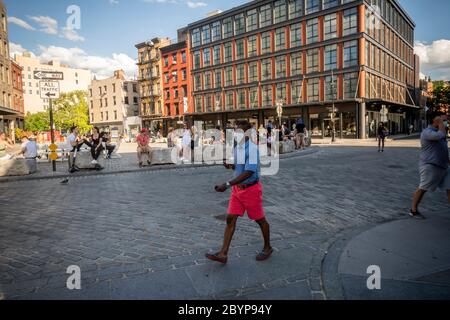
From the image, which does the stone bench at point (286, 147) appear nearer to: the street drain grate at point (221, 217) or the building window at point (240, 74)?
the street drain grate at point (221, 217)

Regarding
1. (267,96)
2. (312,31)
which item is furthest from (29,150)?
(312,31)

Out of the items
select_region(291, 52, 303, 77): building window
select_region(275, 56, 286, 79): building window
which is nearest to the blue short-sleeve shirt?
select_region(291, 52, 303, 77): building window

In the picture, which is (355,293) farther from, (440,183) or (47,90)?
(47,90)

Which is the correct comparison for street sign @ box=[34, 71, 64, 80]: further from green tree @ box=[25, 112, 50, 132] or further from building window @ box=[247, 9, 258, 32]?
green tree @ box=[25, 112, 50, 132]

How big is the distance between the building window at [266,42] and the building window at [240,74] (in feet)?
13.2

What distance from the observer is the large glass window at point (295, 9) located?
1623 inches

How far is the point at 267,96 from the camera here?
1784 inches

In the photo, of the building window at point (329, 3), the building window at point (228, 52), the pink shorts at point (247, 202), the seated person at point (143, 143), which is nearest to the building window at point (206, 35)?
the building window at point (228, 52)

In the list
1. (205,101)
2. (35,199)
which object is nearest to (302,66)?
(205,101)

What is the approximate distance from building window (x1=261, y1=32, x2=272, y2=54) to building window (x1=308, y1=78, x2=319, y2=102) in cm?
795

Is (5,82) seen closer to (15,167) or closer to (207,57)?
(207,57)

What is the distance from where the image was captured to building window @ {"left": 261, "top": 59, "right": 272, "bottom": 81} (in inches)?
1764

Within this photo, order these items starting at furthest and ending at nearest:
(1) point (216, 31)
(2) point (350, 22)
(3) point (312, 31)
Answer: (1) point (216, 31) < (3) point (312, 31) < (2) point (350, 22)

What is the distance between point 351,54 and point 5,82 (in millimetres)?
40524
